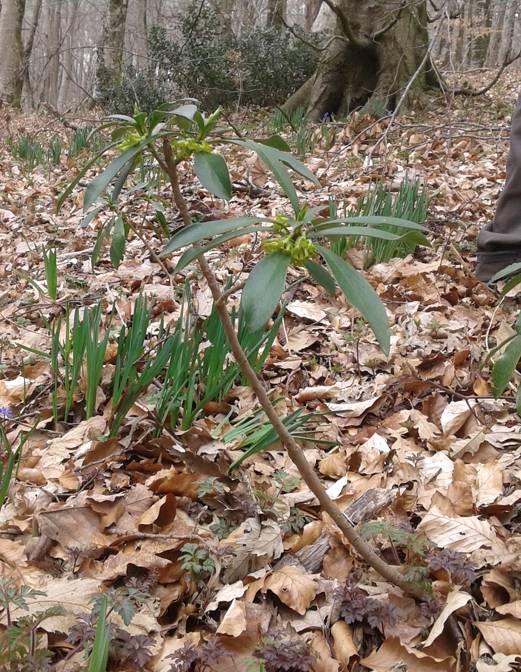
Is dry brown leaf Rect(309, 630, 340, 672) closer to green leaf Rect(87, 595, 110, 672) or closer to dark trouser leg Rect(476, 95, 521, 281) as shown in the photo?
green leaf Rect(87, 595, 110, 672)

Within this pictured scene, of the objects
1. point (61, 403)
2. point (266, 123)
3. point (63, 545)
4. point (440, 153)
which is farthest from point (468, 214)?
point (266, 123)

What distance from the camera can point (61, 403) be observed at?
72.4 inches

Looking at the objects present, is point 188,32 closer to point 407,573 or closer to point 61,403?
point 61,403

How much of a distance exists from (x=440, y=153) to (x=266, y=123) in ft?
9.53

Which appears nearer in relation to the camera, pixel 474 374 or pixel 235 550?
pixel 235 550

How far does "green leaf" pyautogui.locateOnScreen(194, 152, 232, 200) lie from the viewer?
843 mm

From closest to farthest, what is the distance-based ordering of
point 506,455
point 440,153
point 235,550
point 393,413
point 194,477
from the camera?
point 235,550, point 194,477, point 506,455, point 393,413, point 440,153

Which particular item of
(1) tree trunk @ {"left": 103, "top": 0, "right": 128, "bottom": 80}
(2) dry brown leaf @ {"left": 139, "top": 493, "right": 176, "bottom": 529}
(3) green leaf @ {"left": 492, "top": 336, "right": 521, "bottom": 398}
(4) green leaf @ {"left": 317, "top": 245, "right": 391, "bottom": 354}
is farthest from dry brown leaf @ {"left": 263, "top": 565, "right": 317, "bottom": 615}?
(1) tree trunk @ {"left": 103, "top": 0, "right": 128, "bottom": 80}

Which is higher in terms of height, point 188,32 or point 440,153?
point 188,32

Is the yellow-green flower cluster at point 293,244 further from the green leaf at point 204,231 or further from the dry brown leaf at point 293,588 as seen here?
the dry brown leaf at point 293,588

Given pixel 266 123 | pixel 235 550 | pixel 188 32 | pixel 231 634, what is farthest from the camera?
pixel 188 32

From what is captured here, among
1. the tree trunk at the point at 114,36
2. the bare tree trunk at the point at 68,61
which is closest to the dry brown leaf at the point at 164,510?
the tree trunk at the point at 114,36

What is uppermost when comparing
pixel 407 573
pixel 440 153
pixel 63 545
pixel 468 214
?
pixel 440 153

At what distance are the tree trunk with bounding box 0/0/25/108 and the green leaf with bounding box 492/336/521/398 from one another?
1032cm
